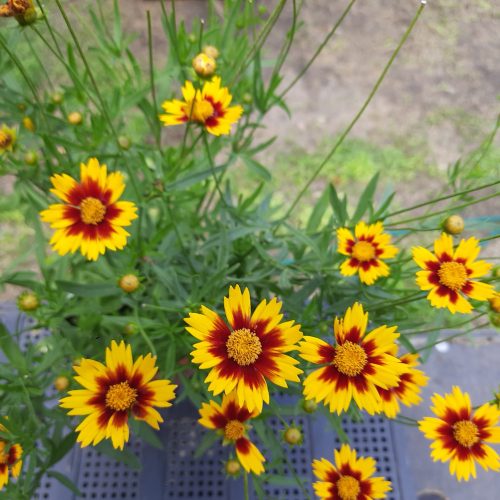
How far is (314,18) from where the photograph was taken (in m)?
2.29

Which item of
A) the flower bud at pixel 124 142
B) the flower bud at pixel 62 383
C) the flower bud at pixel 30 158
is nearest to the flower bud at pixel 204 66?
the flower bud at pixel 124 142

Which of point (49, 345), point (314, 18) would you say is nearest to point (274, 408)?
point (49, 345)

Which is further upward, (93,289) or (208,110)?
(208,110)

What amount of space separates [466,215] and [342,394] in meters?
1.40

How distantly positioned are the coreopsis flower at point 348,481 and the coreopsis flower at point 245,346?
0.88 ft

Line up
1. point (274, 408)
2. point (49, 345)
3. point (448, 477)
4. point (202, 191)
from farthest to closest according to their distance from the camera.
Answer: point (448, 477) → point (202, 191) → point (49, 345) → point (274, 408)

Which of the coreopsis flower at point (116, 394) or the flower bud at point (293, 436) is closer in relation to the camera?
the coreopsis flower at point (116, 394)

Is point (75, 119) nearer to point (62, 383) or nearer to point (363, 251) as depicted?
point (62, 383)

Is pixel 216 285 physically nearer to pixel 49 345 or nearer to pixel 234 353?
pixel 234 353

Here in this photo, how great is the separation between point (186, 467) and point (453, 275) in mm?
772

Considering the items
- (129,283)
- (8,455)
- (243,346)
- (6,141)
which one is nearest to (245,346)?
(243,346)

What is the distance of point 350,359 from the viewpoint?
2.32 feet

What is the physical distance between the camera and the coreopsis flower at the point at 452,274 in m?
0.80

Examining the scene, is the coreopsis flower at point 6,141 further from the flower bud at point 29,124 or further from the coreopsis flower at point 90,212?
the coreopsis flower at point 90,212
